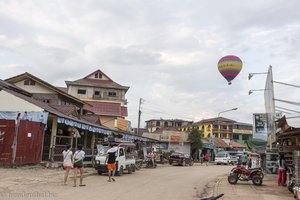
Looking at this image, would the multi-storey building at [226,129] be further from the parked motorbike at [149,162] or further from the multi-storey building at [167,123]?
the parked motorbike at [149,162]

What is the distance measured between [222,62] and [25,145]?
15.0 m

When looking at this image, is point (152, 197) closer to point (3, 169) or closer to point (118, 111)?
→ point (3, 169)

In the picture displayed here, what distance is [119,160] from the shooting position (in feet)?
67.0

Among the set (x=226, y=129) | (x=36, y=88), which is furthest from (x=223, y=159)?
(x=226, y=129)

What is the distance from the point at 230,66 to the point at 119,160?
1091 cm

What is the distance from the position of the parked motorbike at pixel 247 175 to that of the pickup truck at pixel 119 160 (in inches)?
256

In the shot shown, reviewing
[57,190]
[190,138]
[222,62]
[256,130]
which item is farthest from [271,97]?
[190,138]

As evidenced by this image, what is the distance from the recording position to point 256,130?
94.1 feet

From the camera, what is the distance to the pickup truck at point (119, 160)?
1992 centimetres

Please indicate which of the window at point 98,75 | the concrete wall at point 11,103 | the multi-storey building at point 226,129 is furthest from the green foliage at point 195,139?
the multi-storey building at point 226,129

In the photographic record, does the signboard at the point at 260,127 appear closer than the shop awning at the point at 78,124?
No

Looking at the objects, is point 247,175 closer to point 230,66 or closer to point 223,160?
point 230,66

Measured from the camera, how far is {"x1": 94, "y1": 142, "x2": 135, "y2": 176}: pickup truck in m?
19.9

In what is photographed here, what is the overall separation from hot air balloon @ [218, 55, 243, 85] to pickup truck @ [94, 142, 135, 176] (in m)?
9.05
